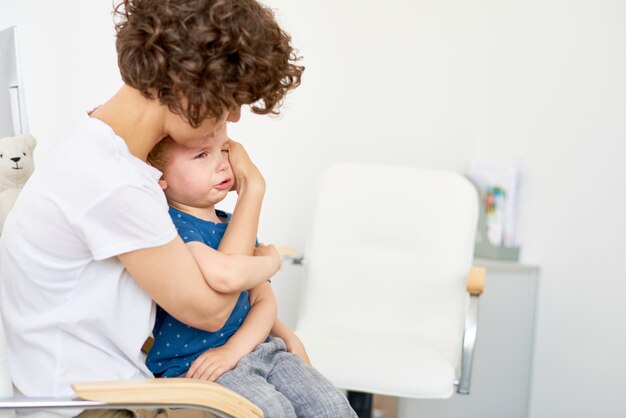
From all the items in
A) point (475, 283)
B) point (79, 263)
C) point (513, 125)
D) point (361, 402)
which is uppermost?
point (513, 125)

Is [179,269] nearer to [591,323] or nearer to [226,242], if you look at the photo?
[226,242]

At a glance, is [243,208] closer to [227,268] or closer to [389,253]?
[227,268]

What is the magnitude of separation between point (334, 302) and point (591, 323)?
3.00 feet

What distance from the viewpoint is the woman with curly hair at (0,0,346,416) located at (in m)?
1.24

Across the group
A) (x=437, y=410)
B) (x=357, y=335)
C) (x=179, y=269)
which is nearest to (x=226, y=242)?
(x=179, y=269)

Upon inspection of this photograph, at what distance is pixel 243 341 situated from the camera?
4.81 ft

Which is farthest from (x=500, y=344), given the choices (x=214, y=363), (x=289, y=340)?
(x=214, y=363)

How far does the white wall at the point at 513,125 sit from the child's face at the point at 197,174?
4.10ft

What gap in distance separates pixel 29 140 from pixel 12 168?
0.45 ft

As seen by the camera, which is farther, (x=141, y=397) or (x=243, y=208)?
(x=243, y=208)

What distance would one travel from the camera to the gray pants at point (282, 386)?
1363mm

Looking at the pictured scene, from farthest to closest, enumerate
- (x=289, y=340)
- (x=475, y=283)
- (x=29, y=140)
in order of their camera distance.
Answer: (x=475, y=283) < (x=29, y=140) < (x=289, y=340)

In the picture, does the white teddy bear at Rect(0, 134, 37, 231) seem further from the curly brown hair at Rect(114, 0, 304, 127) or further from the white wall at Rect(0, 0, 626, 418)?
the white wall at Rect(0, 0, 626, 418)

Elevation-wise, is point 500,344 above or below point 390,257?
below
